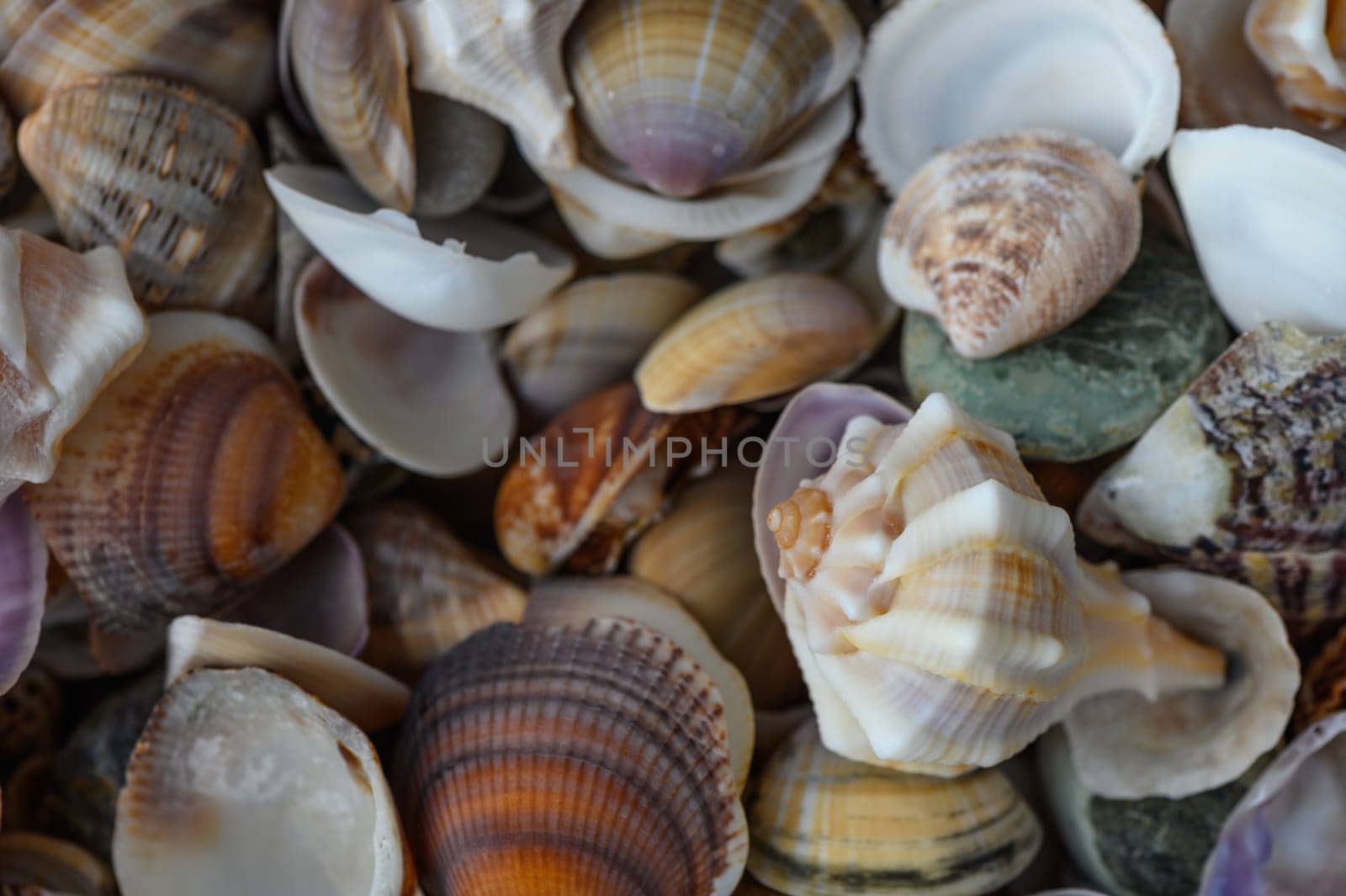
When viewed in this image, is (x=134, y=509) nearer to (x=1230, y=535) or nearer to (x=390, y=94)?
(x=390, y=94)

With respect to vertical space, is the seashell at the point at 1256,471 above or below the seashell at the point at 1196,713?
above

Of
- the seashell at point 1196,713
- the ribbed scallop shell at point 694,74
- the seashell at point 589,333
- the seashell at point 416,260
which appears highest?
the ribbed scallop shell at point 694,74

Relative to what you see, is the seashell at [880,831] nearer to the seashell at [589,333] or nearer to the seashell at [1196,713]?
the seashell at [1196,713]

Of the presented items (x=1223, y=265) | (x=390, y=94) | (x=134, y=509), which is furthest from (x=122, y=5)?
(x=1223, y=265)

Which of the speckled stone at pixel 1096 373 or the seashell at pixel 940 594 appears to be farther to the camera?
the speckled stone at pixel 1096 373

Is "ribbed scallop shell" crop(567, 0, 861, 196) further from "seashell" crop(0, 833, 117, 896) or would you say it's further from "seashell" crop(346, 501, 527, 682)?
"seashell" crop(0, 833, 117, 896)

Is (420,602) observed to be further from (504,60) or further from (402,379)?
(504,60)

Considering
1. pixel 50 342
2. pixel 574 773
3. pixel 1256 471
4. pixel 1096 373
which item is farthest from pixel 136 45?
pixel 1256 471

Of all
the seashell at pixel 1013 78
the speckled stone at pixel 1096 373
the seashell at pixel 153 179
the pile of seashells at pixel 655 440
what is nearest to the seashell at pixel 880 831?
the pile of seashells at pixel 655 440

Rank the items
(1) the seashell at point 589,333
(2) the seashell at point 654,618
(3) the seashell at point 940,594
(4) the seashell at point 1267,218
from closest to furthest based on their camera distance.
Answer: (3) the seashell at point 940,594 < (4) the seashell at point 1267,218 < (2) the seashell at point 654,618 < (1) the seashell at point 589,333
